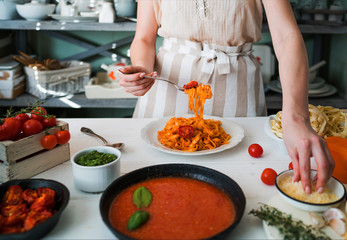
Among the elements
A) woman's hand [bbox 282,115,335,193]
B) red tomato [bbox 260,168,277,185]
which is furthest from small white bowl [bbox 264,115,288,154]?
woman's hand [bbox 282,115,335,193]

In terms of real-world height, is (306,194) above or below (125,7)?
below

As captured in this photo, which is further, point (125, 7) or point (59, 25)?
point (125, 7)

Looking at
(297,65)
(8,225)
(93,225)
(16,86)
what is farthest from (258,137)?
(16,86)

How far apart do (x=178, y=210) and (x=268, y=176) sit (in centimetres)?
39

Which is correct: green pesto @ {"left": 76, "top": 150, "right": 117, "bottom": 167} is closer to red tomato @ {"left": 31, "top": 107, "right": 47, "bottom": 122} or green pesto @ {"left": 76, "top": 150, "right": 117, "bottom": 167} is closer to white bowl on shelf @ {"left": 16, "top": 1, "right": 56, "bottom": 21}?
red tomato @ {"left": 31, "top": 107, "right": 47, "bottom": 122}

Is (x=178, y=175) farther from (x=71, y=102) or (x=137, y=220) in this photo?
(x=71, y=102)

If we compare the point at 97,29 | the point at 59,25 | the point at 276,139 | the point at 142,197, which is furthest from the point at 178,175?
the point at 59,25

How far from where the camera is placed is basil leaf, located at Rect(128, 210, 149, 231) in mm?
958

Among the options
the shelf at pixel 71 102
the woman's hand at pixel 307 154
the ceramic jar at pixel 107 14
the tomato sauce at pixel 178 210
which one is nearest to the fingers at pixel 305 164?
the woman's hand at pixel 307 154

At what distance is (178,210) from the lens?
1037 mm

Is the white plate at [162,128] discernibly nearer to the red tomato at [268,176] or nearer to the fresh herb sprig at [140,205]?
the red tomato at [268,176]

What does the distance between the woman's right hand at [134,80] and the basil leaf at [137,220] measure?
806 mm

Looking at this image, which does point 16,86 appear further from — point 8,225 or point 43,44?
point 8,225

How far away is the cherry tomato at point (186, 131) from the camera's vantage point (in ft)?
5.09
